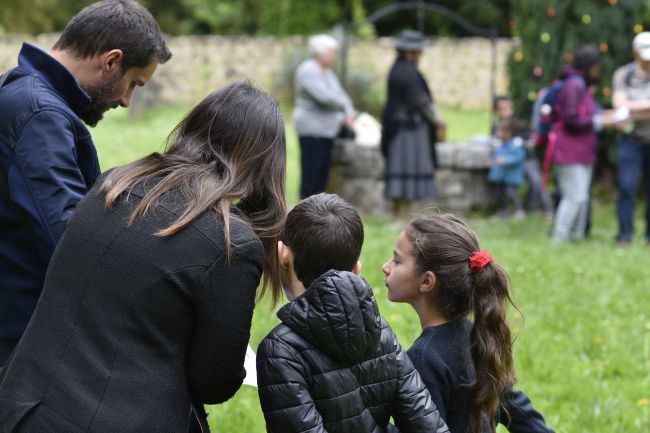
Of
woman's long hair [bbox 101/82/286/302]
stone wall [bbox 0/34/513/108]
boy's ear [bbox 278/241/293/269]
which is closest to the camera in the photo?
woman's long hair [bbox 101/82/286/302]

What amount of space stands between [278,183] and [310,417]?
0.60m

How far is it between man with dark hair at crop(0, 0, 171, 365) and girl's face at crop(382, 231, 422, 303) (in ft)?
3.07

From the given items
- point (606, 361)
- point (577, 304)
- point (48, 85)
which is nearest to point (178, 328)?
point (48, 85)

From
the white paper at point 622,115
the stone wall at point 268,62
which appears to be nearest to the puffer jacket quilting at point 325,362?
the white paper at point 622,115

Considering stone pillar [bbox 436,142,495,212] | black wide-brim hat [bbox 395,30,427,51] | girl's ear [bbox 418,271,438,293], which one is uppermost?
black wide-brim hat [bbox 395,30,427,51]

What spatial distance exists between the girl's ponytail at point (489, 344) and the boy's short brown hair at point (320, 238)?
0.50 meters

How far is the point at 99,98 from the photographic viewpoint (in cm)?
288

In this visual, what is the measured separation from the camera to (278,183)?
2547 mm

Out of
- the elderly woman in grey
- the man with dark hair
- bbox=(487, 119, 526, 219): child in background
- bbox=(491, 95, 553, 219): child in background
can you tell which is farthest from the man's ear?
bbox=(491, 95, 553, 219): child in background

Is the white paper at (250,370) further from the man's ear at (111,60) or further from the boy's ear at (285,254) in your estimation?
the man's ear at (111,60)

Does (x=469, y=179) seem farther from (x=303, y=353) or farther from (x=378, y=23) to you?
(x=378, y=23)

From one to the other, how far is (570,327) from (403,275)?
3.27m

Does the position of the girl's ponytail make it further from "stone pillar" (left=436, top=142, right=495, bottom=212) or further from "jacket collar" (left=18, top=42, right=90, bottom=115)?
"stone pillar" (left=436, top=142, right=495, bottom=212)

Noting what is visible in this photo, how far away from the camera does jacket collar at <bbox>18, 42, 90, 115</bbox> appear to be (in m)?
2.77
